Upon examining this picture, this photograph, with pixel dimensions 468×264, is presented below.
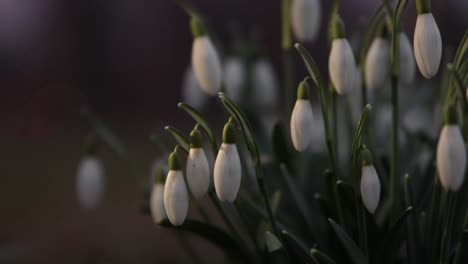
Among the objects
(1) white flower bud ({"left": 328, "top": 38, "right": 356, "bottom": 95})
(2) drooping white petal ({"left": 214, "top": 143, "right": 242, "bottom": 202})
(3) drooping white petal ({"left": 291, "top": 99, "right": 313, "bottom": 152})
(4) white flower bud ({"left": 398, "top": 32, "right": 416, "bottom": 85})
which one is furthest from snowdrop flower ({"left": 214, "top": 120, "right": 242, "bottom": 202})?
(4) white flower bud ({"left": 398, "top": 32, "right": 416, "bottom": 85})

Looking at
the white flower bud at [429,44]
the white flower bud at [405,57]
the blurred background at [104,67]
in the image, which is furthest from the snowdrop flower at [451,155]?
the blurred background at [104,67]

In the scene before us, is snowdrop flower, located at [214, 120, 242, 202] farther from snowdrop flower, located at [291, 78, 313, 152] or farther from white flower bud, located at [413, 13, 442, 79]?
white flower bud, located at [413, 13, 442, 79]

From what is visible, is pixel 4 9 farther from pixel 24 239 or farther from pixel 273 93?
pixel 273 93

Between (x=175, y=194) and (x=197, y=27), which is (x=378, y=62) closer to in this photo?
(x=197, y=27)

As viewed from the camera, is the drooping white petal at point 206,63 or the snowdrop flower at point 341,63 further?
the drooping white petal at point 206,63

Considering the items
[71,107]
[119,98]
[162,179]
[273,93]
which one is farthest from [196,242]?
[119,98]

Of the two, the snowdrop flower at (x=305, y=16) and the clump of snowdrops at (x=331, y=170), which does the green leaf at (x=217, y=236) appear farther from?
the snowdrop flower at (x=305, y=16)
